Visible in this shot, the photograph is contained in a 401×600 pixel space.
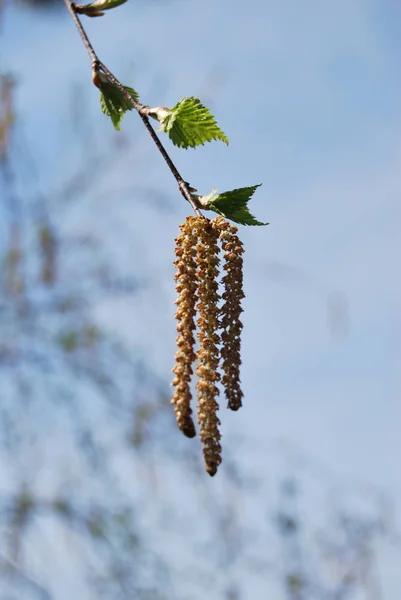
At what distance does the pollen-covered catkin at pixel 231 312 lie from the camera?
39.3 inches

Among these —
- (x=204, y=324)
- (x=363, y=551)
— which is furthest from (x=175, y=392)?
(x=363, y=551)

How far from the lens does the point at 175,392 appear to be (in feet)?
3.20

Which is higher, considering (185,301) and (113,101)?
(113,101)

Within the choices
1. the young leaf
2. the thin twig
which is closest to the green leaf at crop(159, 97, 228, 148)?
the thin twig

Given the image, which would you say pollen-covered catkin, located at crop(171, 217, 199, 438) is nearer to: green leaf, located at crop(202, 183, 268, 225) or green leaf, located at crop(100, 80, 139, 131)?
green leaf, located at crop(202, 183, 268, 225)

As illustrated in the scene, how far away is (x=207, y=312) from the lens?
1.02m

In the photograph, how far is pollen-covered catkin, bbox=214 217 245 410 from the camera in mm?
999

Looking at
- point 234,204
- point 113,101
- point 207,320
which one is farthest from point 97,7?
point 207,320

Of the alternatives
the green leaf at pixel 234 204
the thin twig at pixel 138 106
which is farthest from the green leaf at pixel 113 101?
the green leaf at pixel 234 204

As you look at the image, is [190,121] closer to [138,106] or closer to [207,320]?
[138,106]

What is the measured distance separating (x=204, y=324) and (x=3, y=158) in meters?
4.12

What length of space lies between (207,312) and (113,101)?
0.32 metres

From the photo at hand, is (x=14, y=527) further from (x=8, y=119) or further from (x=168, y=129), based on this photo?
(x=168, y=129)

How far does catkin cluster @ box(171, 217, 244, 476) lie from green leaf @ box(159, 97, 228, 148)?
0.38 ft
